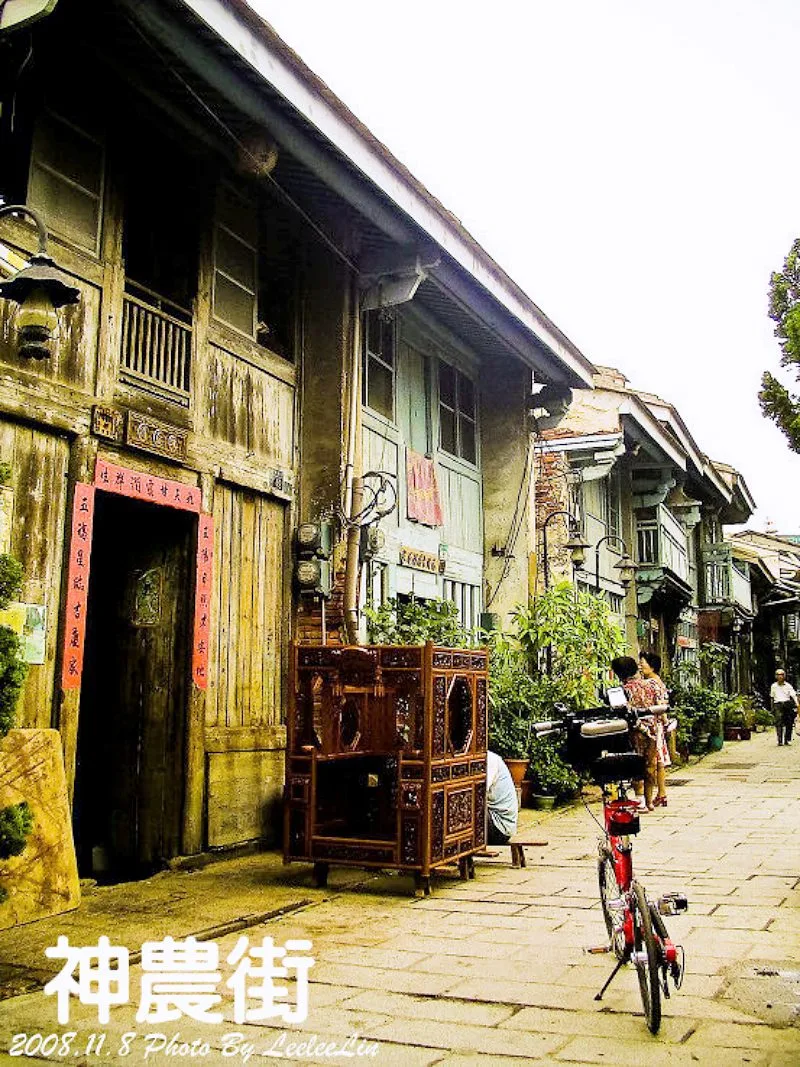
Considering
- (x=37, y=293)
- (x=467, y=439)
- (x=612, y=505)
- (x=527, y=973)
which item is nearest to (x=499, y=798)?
(x=527, y=973)

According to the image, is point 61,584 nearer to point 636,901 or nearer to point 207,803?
point 207,803

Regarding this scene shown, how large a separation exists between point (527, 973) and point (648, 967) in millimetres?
1118

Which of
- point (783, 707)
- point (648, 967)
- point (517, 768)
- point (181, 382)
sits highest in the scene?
point (181, 382)

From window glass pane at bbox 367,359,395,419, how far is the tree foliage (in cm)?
607

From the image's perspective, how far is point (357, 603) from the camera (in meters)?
9.82

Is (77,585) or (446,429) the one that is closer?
(77,585)

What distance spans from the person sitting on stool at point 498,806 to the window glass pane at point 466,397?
6.87m

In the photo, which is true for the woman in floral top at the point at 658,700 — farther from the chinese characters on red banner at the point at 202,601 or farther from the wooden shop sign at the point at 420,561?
the chinese characters on red banner at the point at 202,601

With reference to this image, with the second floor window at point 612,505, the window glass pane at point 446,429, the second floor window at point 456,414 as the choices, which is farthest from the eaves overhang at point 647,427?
the window glass pane at point 446,429

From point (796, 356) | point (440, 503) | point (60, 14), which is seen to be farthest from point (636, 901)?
point (796, 356)

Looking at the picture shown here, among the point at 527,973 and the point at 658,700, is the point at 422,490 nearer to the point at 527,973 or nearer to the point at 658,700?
the point at 658,700

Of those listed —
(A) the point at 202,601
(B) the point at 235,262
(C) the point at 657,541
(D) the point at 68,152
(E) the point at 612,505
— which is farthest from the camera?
(C) the point at 657,541

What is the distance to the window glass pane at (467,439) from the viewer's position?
560 inches

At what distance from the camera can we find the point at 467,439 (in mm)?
14398
